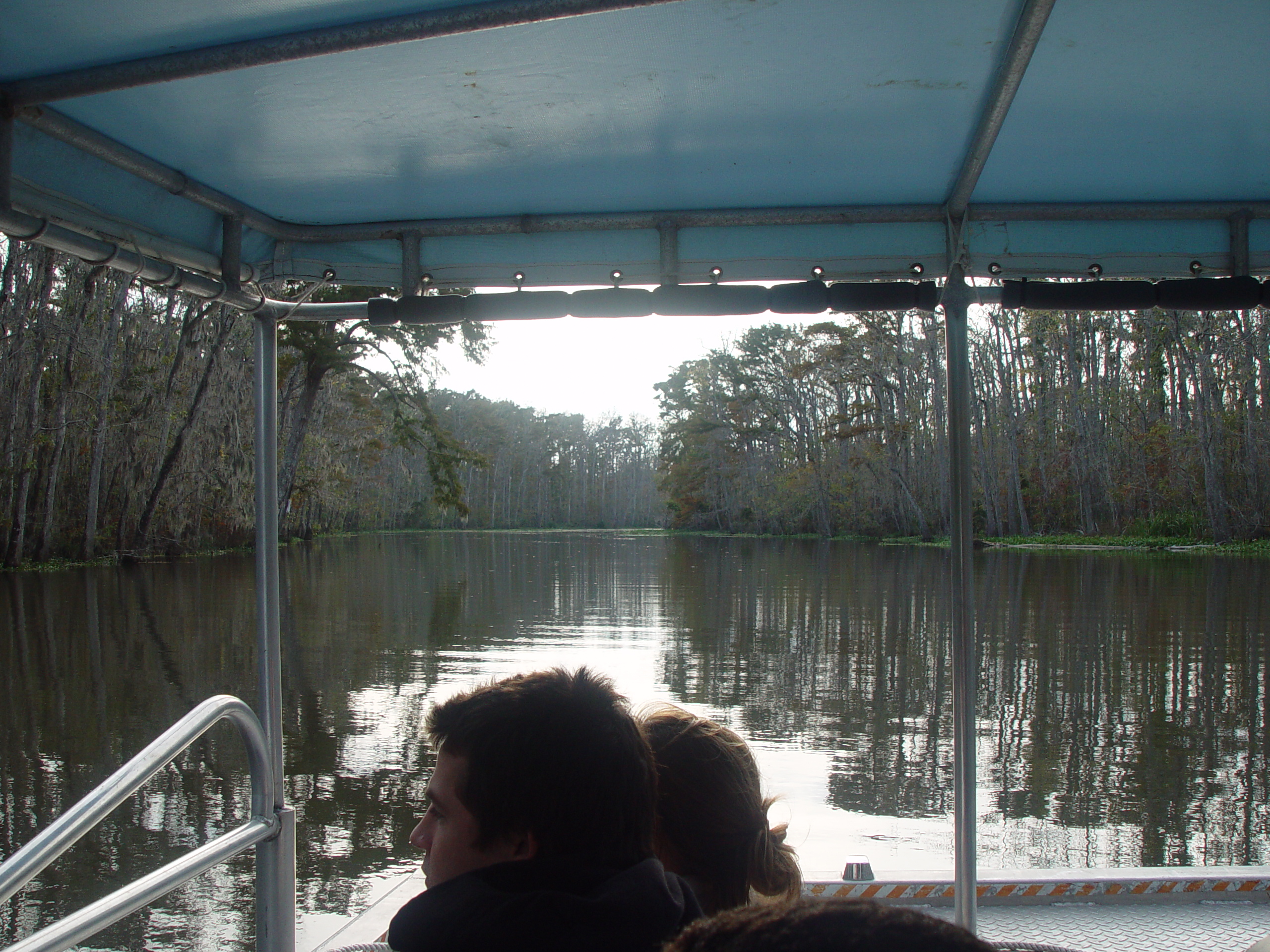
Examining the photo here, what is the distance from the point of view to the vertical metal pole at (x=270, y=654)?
259 cm

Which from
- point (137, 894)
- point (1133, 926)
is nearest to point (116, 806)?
point (137, 894)

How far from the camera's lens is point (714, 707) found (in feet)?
28.3

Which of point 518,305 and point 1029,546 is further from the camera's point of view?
point 1029,546

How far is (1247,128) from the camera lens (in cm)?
239

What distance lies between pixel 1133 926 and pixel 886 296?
6.76ft

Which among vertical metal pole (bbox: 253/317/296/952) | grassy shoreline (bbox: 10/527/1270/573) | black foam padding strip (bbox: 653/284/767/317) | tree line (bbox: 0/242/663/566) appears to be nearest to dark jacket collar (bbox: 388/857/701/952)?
vertical metal pole (bbox: 253/317/296/952)

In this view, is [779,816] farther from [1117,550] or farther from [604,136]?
[1117,550]

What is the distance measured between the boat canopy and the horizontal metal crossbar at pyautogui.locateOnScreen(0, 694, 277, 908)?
1.17 metres

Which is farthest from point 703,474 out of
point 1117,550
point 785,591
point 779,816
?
point 779,816

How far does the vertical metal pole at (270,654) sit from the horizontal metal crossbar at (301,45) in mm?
924

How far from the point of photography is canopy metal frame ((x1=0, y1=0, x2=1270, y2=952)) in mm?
2100

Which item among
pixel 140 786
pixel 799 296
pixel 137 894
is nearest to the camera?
pixel 137 894

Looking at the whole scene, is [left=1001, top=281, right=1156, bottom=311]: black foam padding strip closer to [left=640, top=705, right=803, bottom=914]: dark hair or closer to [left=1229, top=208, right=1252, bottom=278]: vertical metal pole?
[left=1229, top=208, right=1252, bottom=278]: vertical metal pole

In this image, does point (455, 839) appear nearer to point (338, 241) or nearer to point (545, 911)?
point (545, 911)
